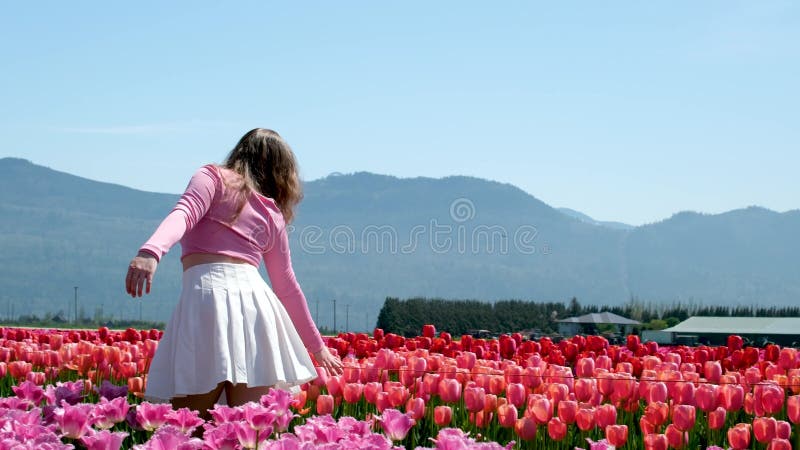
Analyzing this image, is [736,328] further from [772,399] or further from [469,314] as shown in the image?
[772,399]

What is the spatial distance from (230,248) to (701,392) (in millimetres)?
3099

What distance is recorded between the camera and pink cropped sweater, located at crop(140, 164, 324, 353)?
600 cm

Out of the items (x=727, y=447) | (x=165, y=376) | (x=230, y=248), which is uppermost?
(x=230, y=248)

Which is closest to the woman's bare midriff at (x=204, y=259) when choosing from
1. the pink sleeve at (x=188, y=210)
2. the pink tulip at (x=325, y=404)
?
the pink sleeve at (x=188, y=210)

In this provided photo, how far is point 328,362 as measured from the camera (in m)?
7.06

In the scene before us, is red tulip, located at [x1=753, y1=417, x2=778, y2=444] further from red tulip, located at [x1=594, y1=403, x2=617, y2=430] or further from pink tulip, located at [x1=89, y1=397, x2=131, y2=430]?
pink tulip, located at [x1=89, y1=397, x2=131, y2=430]

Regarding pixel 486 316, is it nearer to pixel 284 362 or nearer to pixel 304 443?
pixel 284 362

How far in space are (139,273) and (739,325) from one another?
35.6m

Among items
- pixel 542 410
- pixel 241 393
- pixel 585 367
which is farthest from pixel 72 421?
pixel 585 367

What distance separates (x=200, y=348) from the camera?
6078mm

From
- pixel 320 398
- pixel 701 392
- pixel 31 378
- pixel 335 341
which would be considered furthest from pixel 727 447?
pixel 335 341

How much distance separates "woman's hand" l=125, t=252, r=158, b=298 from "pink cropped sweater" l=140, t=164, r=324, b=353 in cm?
39

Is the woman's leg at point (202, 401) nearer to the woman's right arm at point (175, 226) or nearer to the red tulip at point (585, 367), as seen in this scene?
the woman's right arm at point (175, 226)

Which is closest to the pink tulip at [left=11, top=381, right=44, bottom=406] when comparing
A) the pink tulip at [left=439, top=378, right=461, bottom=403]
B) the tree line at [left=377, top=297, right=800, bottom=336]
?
the pink tulip at [left=439, top=378, right=461, bottom=403]
